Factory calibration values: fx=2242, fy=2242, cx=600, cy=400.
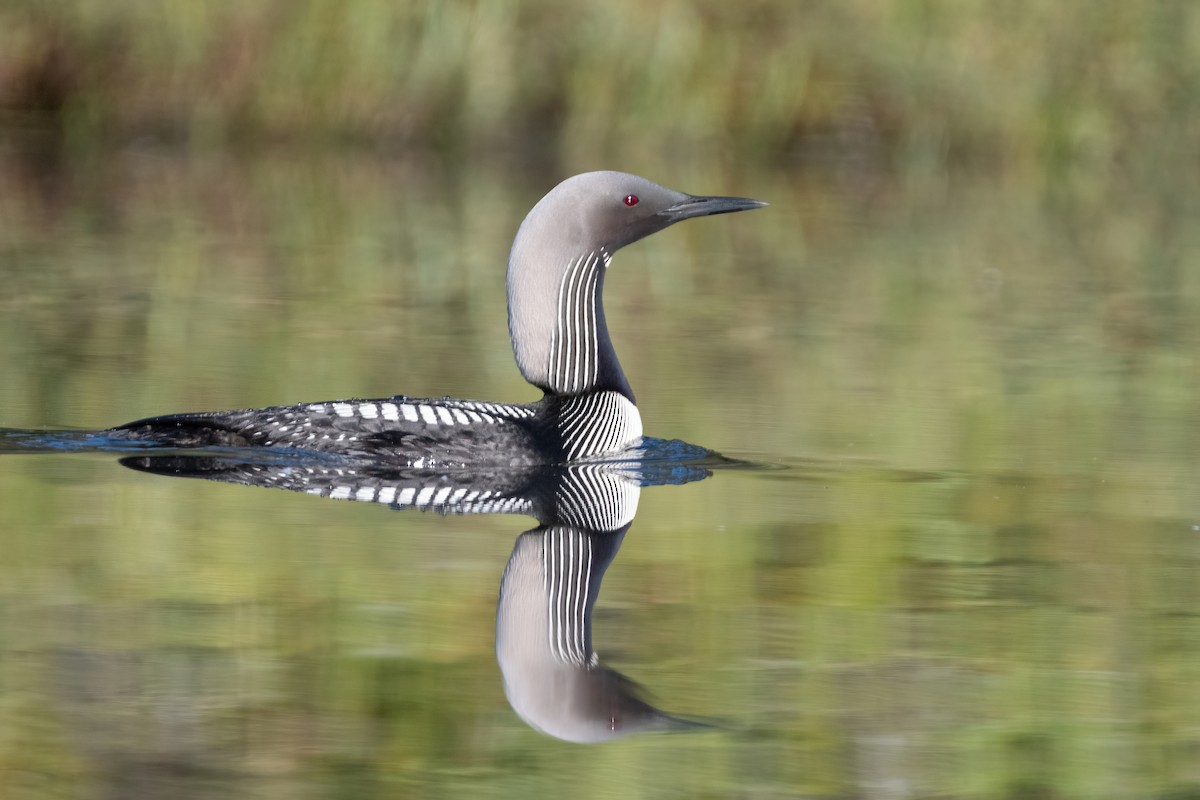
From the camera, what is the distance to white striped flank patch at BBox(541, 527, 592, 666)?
3705 mm

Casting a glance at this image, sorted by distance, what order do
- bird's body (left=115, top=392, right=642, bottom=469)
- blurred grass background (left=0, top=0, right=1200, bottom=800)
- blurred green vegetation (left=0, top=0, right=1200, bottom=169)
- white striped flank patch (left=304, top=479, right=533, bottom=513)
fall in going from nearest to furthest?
blurred grass background (left=0, top=0, right=1200, bottom=800) < white striped flank patch (left=304, top=479, right=533, bottom=513) < bird's body (left=115, top=392, right=642, bottom=469) < blurred green vegetation (left=0, top=0, right=1200, bottom=169)

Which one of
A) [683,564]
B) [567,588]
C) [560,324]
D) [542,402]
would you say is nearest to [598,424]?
[542,402]

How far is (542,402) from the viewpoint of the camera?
18.5 ft

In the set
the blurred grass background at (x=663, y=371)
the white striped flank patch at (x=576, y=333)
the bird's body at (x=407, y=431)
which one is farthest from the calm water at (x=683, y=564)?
the white striped flank patch at (x=576, y=333)

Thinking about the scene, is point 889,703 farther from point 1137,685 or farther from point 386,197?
point 386,197

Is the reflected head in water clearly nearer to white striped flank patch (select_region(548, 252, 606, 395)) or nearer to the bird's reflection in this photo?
the bird's reflection

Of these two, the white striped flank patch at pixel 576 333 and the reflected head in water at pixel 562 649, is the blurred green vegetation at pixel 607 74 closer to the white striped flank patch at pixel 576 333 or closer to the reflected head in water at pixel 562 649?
the white striped flank patch at pixel 576 333

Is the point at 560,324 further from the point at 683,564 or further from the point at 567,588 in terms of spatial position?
the point at 567,588

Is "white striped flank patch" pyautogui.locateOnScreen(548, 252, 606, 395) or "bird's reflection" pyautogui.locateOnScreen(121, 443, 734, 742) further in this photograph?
"white striped flank patch" pyautogui.locateOnScreen(548, 252, 606, 395)

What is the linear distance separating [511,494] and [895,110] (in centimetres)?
1410

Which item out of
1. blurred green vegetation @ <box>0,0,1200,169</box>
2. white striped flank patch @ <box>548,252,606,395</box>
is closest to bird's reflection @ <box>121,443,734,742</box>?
white striped flank patch @ <box>548,252,606,395</box>

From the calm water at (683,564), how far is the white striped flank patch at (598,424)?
264mm

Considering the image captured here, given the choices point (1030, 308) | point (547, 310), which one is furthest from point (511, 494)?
point (1030, 308)

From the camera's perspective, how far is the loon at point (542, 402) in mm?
5359
